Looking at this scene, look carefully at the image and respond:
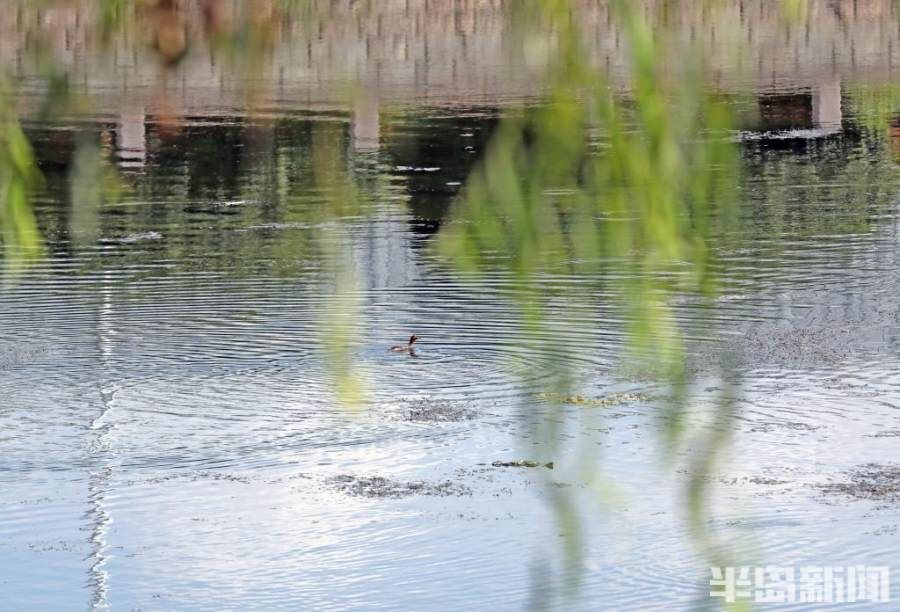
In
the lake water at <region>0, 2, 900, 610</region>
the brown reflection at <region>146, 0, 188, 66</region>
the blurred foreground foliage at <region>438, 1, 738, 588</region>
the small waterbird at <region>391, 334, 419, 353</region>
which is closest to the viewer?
the blurred foreground foliage at <region>438, 1, 738, 588</region>

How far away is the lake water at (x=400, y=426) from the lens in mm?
9234

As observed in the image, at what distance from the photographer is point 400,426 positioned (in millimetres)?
10898

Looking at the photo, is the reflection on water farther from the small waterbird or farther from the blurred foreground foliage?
the blurred foreground foliage

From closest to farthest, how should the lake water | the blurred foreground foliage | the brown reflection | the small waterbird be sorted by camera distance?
the blurred foreground foliage
the brown reflection
the lake water
the small waterbird

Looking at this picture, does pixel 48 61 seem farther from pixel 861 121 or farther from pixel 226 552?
pixel 861 121

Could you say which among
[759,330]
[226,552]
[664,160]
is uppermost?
[664,160]

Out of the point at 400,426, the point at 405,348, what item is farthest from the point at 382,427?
the point at 405,348

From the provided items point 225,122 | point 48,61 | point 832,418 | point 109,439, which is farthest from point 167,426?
point 225,122

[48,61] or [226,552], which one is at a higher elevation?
[48,61]

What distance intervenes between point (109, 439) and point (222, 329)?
94.7 inches

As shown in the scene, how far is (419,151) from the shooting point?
20062mm

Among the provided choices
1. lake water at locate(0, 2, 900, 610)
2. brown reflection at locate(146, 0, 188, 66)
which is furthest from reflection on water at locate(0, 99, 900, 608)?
brown reflection at locate(146, 0, 188, 66)

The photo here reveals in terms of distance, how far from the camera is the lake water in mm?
9234

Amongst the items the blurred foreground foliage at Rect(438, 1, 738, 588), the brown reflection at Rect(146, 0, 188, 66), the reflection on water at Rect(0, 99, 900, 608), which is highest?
the brown reflection at Rect(146, 0, 188, 66)
